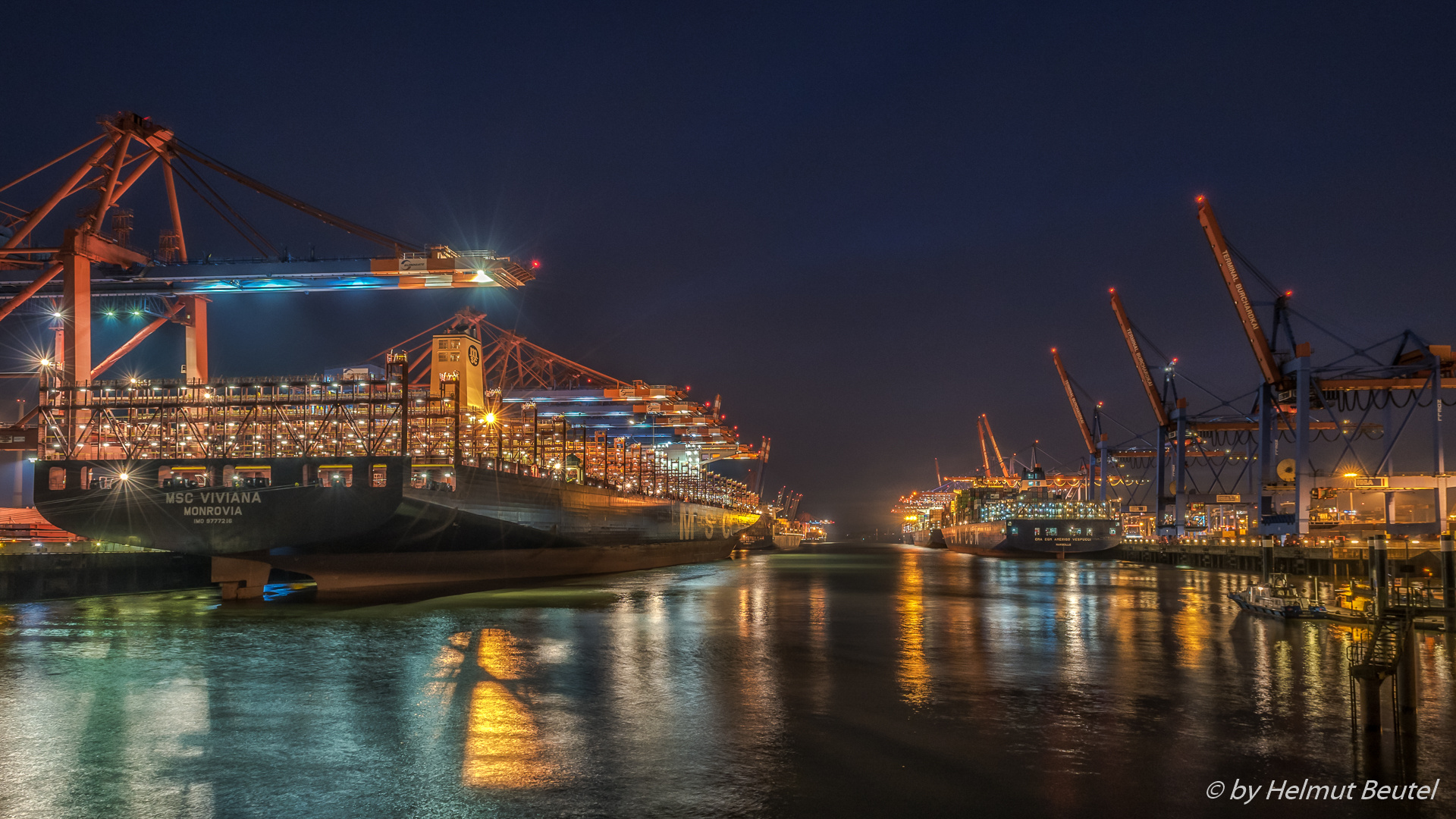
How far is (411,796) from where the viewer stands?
27.1 ft

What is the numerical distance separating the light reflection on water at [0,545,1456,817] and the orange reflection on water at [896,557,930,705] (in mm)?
84

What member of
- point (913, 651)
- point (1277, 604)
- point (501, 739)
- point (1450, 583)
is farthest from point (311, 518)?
point (1450, 583)

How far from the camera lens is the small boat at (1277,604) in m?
25.1

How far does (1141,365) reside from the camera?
3317 inches

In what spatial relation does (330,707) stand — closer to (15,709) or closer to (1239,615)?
(15,709)

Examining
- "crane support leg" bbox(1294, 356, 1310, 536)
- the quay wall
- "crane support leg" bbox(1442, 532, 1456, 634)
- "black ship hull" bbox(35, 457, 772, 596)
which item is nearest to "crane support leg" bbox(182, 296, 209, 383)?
"black ship hull" bbox(35, 457, 772, 596)

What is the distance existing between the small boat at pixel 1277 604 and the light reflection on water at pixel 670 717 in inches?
64.0

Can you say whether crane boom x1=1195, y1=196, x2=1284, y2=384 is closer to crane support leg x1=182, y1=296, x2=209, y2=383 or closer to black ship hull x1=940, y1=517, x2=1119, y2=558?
black ship hull x1=940, y1=517, x2=1119, y2=558

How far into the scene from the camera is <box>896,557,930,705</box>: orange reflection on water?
13789 millimetres

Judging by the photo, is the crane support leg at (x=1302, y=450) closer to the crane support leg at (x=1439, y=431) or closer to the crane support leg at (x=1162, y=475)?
the crane support leg at (x=1439, y=431)

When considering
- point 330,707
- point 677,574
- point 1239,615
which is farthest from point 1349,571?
point 330,707

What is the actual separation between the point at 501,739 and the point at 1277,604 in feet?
78.7

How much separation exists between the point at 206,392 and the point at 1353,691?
35.1 m

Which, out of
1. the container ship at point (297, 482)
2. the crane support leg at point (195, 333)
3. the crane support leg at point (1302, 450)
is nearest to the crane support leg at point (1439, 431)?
the crane support leg at point (1302, 450)
